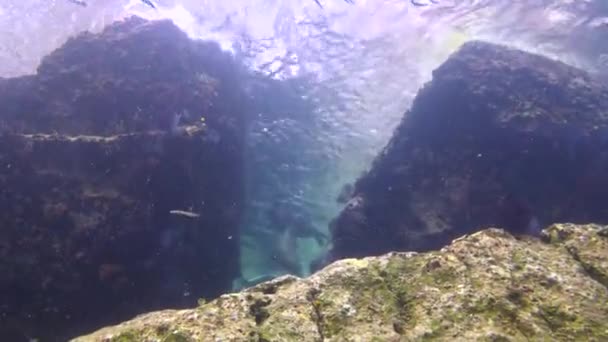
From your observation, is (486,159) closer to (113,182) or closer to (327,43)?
(327,43)

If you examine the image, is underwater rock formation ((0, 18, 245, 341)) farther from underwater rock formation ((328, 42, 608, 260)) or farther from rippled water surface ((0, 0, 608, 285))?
underwater rock formation ((328, 42, 608, 260))

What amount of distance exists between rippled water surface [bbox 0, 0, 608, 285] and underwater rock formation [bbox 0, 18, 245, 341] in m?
2.07

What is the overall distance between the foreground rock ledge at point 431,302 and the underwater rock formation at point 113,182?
6771mm

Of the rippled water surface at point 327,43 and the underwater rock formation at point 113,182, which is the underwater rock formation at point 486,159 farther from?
the underwater rock formation at point 113,182

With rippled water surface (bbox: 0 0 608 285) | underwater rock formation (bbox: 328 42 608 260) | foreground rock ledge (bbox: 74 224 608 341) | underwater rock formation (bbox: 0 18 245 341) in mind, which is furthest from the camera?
rippled water surface (bbox: 0 0 608 285)

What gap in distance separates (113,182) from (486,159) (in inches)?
384

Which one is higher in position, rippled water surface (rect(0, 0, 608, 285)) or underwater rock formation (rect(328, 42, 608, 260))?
rippled water surface (rect(0, 0, 608, 285))

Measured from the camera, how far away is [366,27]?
1534cm

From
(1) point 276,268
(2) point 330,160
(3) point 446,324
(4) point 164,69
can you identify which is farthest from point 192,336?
(1) point 276,268

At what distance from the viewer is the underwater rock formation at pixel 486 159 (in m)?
12.0

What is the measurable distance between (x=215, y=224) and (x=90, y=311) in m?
4.29

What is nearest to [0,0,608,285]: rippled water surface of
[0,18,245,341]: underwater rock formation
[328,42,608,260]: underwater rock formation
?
[328,42,608,260]: underwater rock formation

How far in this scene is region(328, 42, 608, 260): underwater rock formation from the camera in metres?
12.0

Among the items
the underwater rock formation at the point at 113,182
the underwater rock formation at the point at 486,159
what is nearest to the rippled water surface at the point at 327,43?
the underwater rock formation at the point at 486,159
